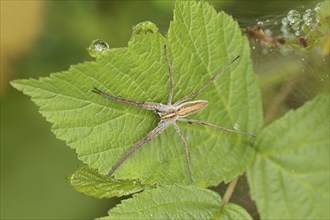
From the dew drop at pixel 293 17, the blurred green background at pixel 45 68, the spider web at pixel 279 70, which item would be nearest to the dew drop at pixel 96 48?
the blurred green background at pixel 45 68

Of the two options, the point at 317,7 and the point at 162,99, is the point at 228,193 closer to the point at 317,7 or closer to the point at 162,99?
the point at 162,99

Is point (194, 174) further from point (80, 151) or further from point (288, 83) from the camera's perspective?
point (288, 83)

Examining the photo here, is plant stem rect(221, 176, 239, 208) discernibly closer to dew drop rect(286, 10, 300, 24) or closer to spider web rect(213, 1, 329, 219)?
spider web rect(213, 1, 329, 219)

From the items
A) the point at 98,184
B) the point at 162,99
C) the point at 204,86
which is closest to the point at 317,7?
the point at 204,86

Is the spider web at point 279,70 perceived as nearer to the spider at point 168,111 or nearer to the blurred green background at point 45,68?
the blurred green background at point 45,68

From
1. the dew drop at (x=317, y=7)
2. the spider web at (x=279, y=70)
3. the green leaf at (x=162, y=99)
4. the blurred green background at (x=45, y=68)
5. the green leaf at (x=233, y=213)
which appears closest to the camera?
the green leaf at (x=162, y=99)
